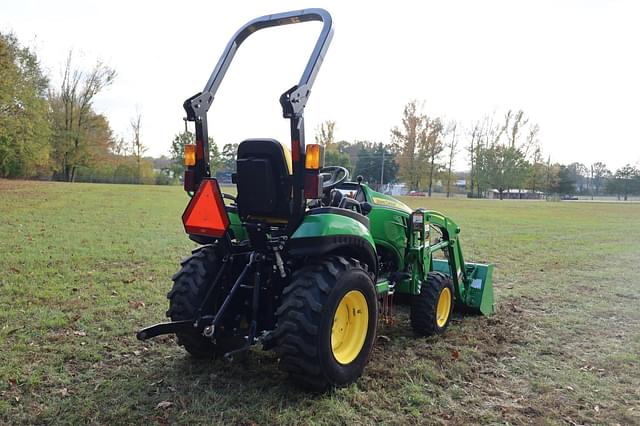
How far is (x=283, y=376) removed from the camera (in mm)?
3949

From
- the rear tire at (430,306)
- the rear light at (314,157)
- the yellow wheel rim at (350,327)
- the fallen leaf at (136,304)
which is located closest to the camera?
the rear light at (314,157)

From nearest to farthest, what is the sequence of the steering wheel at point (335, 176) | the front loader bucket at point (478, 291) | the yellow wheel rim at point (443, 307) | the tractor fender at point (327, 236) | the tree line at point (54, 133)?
1. the tractor fender at point (327, 236)
2. the steering wheel at point (335, 176)
3. the yellow wheel rim at point (443, 307)
4. the front loader bucket at point (478, 291)
5. the tree line at point (54, 133)

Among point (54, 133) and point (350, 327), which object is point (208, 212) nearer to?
point (350, 327)

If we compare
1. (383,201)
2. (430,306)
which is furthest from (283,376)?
(383,201)

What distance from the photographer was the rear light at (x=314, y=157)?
333 cm

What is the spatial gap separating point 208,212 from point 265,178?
0.49 meters

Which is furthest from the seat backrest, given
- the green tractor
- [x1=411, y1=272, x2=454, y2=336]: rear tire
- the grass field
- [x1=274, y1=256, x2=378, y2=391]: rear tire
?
[x1=411, y1=272, x2=454, y2=336]: rear tire

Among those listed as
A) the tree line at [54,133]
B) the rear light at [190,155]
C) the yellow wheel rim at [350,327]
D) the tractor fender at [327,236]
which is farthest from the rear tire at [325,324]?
the tree line at [54,133]

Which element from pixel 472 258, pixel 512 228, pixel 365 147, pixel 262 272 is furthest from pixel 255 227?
pixel 365 147

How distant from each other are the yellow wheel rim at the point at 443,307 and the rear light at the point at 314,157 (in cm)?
256

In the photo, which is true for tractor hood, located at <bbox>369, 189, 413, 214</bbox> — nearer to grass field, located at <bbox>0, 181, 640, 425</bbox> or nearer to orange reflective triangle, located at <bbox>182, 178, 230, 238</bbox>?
grass field, located at <bbox>0, 181, 640, 425</bbox>

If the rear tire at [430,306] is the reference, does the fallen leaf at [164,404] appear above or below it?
below

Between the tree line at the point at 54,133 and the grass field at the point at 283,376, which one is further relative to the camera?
the tree line at the point at 54,133

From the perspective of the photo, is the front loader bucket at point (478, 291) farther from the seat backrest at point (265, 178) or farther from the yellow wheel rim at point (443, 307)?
the seat backrest at point (265, 178)
